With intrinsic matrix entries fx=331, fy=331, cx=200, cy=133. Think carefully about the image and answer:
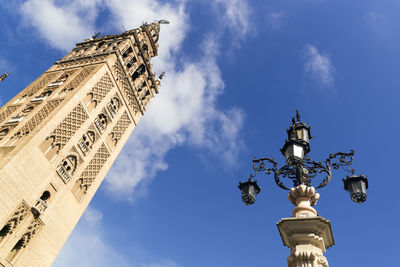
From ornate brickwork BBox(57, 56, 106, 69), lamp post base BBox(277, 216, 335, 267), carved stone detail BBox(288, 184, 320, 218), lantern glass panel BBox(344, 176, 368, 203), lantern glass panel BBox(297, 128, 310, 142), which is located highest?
ornate brickwork BBox(57, 56, 106, 69)

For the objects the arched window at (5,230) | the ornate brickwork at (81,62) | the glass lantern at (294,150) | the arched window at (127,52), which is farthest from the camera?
the arched window at (127,52)

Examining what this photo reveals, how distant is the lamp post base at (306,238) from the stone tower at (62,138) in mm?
11413

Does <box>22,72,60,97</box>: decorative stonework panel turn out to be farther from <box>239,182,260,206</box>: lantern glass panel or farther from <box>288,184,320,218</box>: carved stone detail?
<box>288,184,320,218</box>: carved stone detail

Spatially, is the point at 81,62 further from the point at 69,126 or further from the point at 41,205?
the point at 41,205

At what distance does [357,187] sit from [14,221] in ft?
41.3

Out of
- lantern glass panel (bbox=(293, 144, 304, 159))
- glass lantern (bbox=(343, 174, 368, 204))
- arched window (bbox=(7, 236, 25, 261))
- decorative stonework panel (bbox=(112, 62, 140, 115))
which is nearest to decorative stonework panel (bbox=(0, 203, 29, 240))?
arched window (bbox=(7, 236, 25, 261))

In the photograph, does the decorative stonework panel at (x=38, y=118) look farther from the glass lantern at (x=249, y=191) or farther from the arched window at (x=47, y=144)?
the glass lantern at (x=249, y=191)

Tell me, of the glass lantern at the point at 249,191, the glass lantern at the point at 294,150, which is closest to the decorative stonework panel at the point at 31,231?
the glass lantern at the point at 249,191

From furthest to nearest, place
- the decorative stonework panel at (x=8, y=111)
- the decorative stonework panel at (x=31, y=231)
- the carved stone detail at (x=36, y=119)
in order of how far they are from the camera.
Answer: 1. the decorative stonework panel at (x=8, y=111)
2. the carved stone detail at (x=36, y=119)
3. the decorative stonework panel at (x=31, y=231)

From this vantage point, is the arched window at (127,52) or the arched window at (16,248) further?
the arched window at (127,52)

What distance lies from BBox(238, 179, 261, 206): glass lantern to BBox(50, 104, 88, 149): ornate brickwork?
1201 cm

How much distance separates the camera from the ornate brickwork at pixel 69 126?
15492mm

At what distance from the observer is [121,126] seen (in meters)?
21.0

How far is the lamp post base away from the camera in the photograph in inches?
159
